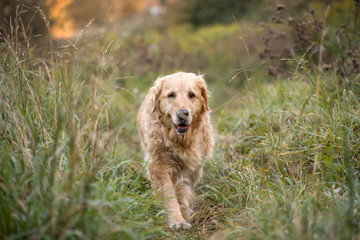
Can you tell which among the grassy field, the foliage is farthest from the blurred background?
the grassy field

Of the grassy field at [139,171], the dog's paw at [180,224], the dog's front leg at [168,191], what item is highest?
the grassy field at [139,171]

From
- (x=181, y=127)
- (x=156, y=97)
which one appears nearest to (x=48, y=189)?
(x=181, y=127)

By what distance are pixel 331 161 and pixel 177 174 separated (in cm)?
155

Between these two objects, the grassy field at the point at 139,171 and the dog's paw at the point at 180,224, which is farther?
the dog's paw at the point at 180,224

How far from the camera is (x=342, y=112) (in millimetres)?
3213

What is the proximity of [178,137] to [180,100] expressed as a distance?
1.30 ft

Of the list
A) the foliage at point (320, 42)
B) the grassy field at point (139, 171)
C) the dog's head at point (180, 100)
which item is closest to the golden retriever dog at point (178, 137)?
the dog's head at point (180, 100)

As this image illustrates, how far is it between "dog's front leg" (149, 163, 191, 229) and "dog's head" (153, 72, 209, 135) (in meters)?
0.46

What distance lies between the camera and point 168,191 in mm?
3104

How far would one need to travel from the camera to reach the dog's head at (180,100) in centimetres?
312

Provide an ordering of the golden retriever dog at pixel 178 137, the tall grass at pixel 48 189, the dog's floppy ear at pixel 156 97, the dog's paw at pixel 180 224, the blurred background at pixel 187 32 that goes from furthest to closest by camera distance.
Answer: the blurred background at pixel 187 32, the dog's floppy ear at pixel 156 97, the golden retriever dog at pixel 178 137, the dog's paw at pixel 180 224, the tall grass at pixel 48 189

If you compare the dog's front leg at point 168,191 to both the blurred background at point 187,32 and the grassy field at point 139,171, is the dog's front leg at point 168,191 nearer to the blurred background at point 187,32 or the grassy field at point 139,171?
the grassy field at point 139,171

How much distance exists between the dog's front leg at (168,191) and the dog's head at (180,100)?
46 centimetres

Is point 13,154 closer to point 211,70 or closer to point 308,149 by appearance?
point 308,149
